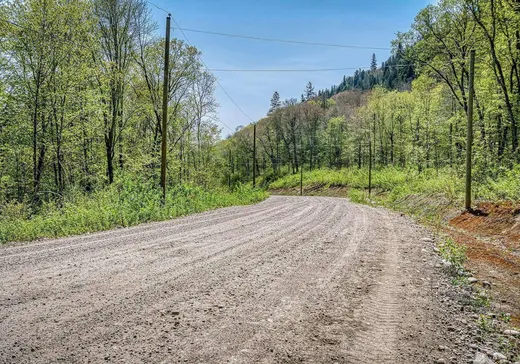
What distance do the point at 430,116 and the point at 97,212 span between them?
34190 mm

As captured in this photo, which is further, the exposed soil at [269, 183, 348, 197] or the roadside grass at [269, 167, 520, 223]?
the exposed soil at [269, 183, 348, 197]

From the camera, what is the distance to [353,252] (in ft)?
21.6

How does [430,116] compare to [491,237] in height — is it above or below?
above

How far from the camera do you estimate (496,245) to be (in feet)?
28.3

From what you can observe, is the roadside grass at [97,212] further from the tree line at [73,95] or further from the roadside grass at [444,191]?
the roadside grass at [444,191]

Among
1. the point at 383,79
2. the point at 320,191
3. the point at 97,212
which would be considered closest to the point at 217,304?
the point at 97,212

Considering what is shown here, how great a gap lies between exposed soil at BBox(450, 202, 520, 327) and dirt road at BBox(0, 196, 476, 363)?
895 mm

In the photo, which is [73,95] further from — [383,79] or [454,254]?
[383,79]

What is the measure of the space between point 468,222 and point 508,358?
1034 cm

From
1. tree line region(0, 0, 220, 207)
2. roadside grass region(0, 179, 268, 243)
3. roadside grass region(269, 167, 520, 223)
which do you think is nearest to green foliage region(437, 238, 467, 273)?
roadside grass region(269, 167, 520, 223)

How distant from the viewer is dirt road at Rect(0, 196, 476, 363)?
2.70 meters

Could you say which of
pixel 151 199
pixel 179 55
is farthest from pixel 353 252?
pixel 179 55

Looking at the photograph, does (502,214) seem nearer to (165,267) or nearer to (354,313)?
(354,313)

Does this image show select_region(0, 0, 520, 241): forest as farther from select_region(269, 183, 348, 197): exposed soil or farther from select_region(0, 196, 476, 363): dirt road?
select_region(269, 183, 348, 197): exposed soil
